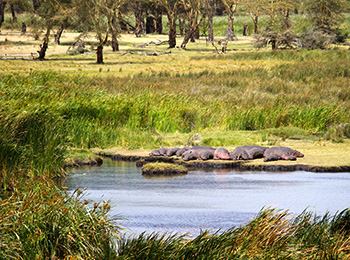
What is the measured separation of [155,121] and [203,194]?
9.47m

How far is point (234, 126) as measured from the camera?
2345 cm

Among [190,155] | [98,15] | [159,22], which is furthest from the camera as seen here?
[159,22]

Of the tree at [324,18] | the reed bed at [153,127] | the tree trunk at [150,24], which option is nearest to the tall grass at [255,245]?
the reed bed at [153,127]

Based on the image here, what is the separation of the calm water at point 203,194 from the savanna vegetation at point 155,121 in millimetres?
841

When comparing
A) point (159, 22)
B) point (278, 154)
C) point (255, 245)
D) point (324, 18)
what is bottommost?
point (278, 154)

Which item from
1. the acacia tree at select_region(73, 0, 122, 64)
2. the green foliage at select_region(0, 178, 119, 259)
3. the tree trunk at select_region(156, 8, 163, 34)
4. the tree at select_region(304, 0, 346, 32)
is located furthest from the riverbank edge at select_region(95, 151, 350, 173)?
the tree trunk at select_region(156, 8, 163, 34)

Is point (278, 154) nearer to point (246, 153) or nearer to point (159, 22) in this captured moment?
point (246, 153)

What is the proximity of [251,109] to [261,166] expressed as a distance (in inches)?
281

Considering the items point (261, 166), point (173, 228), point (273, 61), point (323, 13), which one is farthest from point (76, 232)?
point (323, 13)

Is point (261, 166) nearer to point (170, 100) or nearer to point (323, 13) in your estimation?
point (170, 100)

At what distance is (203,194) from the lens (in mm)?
13602

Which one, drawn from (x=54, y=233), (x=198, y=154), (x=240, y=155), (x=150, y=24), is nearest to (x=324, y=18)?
(x=150, y=24)

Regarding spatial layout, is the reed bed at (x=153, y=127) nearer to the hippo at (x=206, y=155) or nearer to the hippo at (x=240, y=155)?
the hippo at (x=206, y=155)

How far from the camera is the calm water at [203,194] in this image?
11.1m
